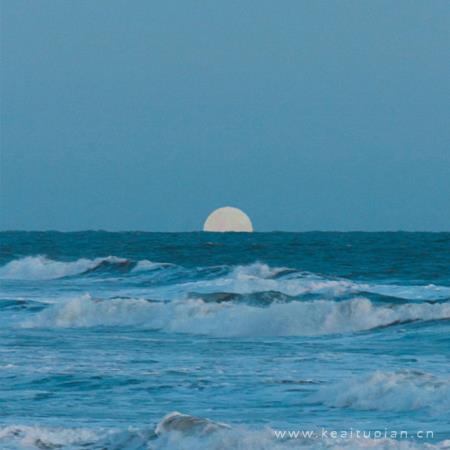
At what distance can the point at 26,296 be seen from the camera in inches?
1150

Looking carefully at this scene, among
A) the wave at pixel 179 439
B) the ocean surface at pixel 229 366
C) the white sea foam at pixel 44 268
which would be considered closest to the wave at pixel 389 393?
the ocean surface at pixel 229 366

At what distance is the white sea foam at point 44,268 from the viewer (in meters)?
41.0

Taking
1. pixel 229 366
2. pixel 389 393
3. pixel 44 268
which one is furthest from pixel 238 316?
pixel 44 268

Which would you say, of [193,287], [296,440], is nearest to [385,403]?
[296,440]

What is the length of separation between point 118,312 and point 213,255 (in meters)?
23.5

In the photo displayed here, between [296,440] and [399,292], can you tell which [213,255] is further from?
[296,440]

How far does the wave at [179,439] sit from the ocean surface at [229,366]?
16 millimetres

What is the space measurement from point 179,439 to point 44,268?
1286 inches

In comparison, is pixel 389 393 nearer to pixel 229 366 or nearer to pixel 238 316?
pixel 229 366

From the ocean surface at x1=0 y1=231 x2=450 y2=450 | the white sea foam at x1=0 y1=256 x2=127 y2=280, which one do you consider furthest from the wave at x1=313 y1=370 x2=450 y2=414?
the white sea foam at x1=0 y1=256 x2=127 y2=280

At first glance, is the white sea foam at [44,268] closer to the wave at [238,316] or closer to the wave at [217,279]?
the wave at [217,279]

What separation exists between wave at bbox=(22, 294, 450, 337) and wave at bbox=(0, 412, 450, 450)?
971 cm

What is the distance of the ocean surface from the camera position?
1030 centimetres

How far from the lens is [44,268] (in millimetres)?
42188
